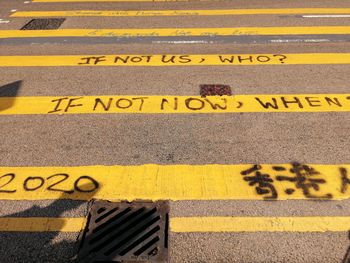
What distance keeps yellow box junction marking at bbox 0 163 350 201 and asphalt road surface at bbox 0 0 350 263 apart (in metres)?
0.02

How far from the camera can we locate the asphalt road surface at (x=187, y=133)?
3.88 m

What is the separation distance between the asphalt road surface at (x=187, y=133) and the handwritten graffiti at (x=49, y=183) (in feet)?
0.06

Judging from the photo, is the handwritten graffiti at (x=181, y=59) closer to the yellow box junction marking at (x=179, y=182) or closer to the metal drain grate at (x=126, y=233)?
the yellow box junction marking at (x=179, y=182)

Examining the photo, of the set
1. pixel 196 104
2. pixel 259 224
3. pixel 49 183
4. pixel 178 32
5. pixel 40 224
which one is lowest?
pixel 259 224

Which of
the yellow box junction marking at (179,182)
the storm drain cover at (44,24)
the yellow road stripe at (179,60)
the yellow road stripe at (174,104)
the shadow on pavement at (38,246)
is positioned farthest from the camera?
the storm drain cover at (44,24)

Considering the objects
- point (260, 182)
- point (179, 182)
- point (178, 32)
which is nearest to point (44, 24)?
point (178, 32)

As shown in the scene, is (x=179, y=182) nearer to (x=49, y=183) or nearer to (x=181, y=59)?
(x=49, y=183)

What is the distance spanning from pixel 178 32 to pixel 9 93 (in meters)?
3.97

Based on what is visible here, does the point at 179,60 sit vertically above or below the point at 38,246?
above

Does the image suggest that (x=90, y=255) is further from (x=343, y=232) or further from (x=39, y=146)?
(x=343, y=232)

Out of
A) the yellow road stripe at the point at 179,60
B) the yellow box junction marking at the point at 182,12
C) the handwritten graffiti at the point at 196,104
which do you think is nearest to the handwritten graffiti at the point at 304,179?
the handwritten graffiti at the point at 196,104

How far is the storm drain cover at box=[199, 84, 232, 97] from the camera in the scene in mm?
6281

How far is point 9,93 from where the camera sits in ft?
21.2

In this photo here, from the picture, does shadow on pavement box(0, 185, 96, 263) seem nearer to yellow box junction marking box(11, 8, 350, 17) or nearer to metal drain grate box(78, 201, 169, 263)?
metal drain grate box(78, 201, 169, 263)
